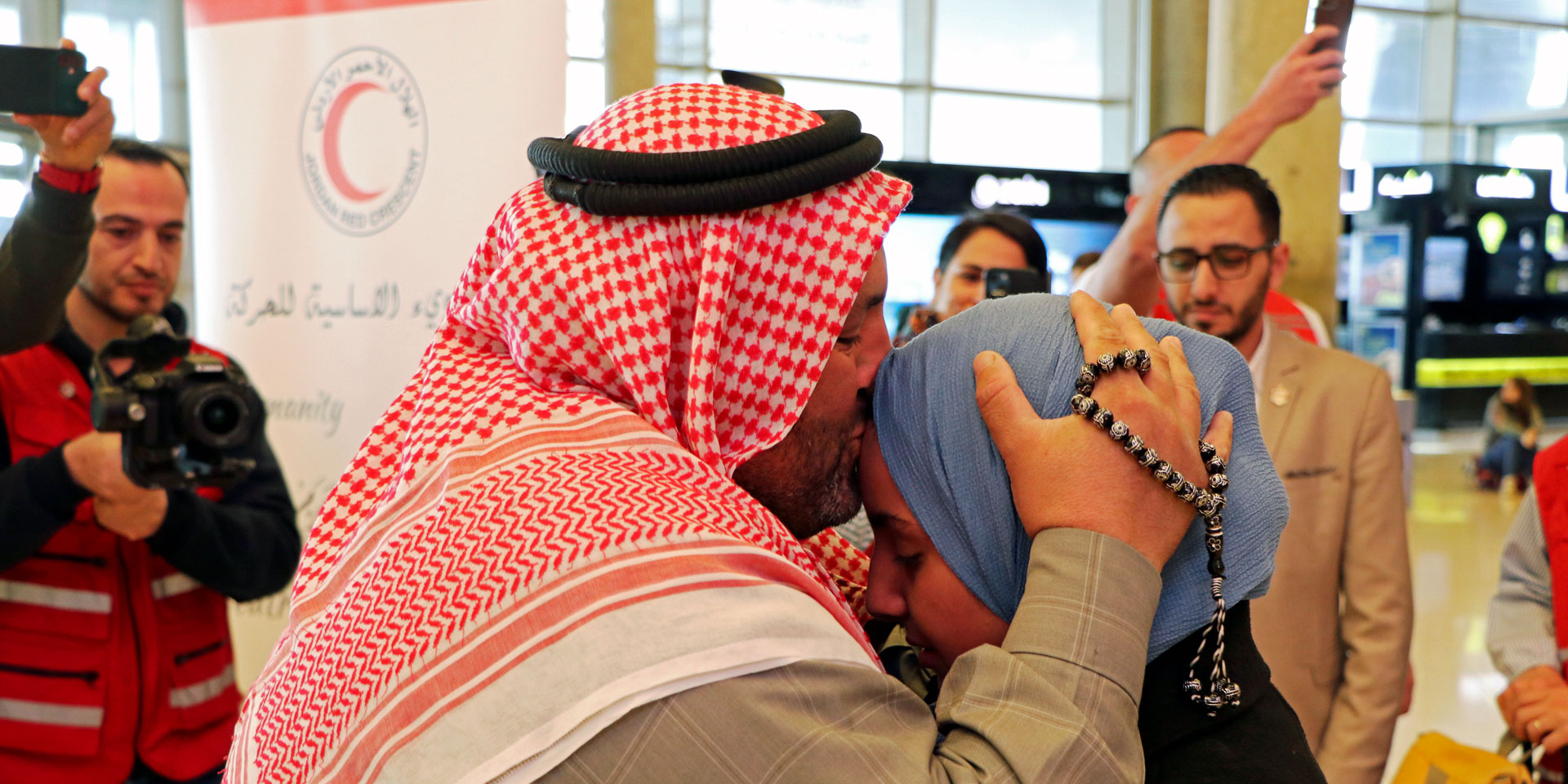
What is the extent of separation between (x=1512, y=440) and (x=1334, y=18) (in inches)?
374

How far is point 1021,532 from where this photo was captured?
1.12m

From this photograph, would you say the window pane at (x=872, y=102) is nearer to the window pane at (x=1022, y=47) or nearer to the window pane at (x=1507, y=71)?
the window pane at (x=1022, y=47)

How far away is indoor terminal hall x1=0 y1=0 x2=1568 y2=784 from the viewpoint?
890mm

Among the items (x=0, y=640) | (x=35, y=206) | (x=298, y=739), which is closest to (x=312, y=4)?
(x=35, y=206)

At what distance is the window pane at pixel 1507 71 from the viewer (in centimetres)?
1516

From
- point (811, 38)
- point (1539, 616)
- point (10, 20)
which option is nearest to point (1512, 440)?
point (811, 38)

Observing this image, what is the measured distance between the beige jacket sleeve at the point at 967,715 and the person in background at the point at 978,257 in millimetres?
2344

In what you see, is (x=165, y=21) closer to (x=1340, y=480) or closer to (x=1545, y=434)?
(x=1340, y=480)

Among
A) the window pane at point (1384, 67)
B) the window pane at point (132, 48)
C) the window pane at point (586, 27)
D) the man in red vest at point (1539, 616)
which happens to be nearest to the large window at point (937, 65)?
the window pane at point (586, 27)

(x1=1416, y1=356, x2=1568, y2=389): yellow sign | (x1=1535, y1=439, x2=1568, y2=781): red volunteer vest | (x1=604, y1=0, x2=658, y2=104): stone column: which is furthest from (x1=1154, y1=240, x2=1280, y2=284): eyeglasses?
(x1=1416, y1=356, x2=1568, y2=389): yellow sign

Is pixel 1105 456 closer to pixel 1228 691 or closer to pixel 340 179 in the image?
pixel 1228 691

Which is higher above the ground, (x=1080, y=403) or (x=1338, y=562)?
(x=1080, y=403)

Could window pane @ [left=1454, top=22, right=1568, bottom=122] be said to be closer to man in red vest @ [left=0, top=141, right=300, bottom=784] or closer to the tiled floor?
the tiled floor

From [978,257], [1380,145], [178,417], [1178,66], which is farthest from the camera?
[1380,145]
